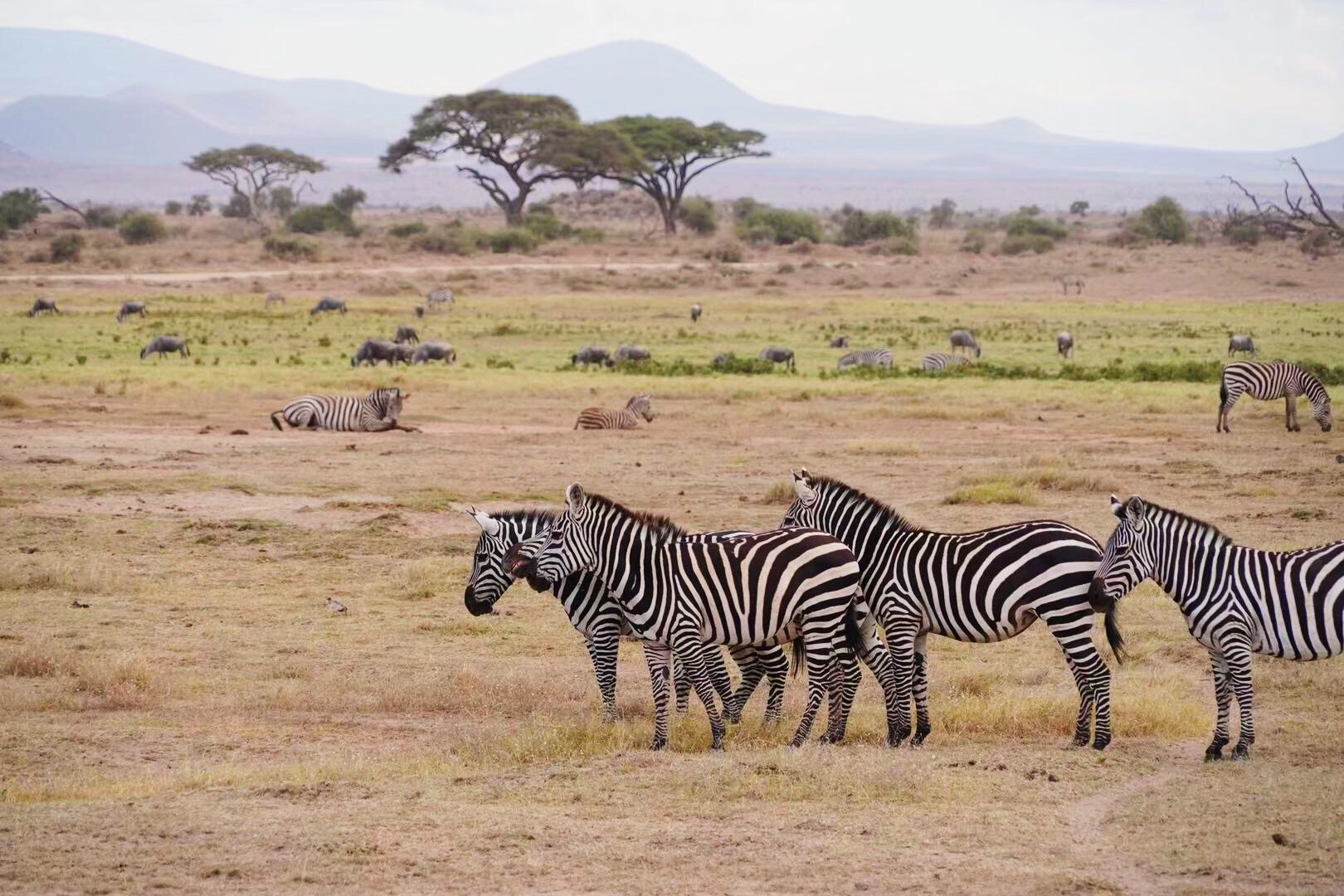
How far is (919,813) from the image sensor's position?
7.42 m

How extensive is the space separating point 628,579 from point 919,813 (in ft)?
7.71

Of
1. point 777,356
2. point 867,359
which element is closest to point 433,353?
point 777,356

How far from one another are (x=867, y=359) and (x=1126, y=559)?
930 inches

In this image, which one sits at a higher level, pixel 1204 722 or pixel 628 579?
pixel 628 579

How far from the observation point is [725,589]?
8.89 m

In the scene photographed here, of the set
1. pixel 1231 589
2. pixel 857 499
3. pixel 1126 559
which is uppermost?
pixel 857 499

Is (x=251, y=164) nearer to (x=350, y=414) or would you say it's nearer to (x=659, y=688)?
(x=350, y=414)

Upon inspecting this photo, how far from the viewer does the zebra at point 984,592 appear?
28.4 feet

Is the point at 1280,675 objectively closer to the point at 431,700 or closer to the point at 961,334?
the point at 431,700

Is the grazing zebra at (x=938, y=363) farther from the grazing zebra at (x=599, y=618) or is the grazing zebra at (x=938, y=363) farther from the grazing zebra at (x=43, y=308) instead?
the grazing zebra at (x=43, y=308)

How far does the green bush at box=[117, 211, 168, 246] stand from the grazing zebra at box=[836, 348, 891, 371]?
156ft

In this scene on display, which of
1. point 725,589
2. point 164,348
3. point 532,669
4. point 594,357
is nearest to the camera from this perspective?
point 725,589

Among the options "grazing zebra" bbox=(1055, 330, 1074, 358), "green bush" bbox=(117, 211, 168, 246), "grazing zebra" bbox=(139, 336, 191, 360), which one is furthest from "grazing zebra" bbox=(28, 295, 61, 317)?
"green bush" bbox=(117, 211, 168, 246)

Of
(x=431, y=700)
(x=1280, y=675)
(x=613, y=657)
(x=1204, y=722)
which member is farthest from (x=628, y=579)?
(x=1280, y=675)
